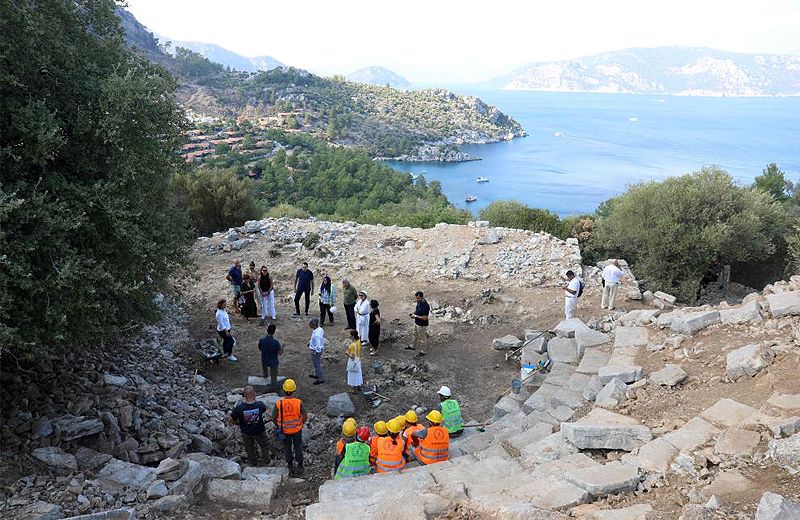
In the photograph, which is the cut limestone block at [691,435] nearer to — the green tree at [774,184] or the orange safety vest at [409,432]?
the orange safety vest at [409,432]

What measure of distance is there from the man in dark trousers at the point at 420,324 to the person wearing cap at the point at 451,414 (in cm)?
401

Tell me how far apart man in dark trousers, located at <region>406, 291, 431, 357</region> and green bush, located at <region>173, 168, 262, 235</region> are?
16.1m

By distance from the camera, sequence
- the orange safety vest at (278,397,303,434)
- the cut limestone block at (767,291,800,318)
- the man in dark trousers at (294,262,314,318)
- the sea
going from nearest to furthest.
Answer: the orange safety vest at (278,397,303,434)
the cut limestone block at (767,291,800,318)
the man in dark trousers at (294,262,314,318)
the sea

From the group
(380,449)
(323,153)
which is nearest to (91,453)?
(380,449)

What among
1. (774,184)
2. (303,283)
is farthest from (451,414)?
(774,184)

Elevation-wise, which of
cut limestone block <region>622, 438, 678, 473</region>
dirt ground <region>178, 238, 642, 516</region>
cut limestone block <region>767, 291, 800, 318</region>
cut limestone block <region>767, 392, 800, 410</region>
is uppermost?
cut limestone block <region>767, 291, 800, 318</region>

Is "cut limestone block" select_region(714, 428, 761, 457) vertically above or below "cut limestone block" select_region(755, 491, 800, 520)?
below

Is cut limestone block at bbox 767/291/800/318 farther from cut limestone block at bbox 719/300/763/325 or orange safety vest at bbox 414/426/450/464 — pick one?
orange safety vest at bbox 414/426/450/464

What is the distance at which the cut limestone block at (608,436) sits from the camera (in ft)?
23.4

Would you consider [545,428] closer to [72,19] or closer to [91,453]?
[91,453]

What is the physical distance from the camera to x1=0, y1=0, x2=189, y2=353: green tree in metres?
6.91

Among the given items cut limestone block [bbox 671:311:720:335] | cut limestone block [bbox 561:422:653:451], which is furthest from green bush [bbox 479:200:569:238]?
cut limestone block [bbox 561:422:653:451]

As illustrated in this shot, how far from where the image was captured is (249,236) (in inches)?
821

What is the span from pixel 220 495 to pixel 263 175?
50.8m
